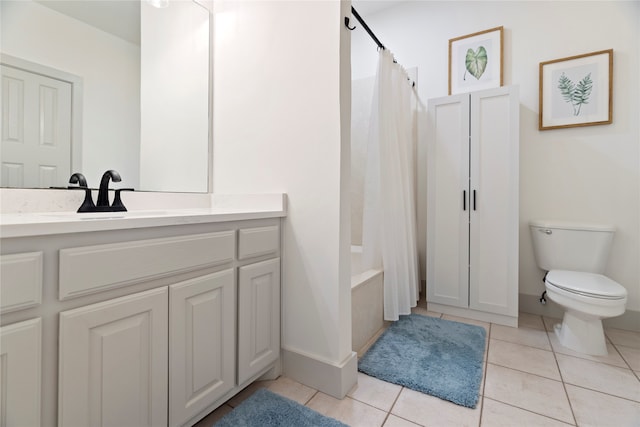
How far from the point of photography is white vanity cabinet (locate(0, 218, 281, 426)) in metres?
0.72

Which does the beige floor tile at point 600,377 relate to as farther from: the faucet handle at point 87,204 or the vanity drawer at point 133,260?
the faucet handle at point 87,204

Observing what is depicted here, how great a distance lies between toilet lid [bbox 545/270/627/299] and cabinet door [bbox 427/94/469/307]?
54cm

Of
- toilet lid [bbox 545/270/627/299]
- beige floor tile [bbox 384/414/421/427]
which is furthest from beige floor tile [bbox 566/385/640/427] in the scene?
beige floor tile [bbox 384/414/421/427]

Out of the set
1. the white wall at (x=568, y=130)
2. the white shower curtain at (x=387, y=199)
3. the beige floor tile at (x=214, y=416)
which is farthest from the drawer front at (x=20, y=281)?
the white wall at (x=568, y=130)

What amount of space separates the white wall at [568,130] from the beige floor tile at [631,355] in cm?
41

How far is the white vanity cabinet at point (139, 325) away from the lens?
2.35ft

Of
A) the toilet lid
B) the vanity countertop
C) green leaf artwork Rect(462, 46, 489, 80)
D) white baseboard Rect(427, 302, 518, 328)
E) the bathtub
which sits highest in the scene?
green leaf artwork Rect(462, 46, 489, 80)

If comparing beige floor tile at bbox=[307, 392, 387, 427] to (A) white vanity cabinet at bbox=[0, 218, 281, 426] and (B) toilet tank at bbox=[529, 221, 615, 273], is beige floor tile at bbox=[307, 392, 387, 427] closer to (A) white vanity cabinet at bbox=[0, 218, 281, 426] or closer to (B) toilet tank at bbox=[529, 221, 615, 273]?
(A) white vanity cabinet at bbox=[0, 218, 281, 426]

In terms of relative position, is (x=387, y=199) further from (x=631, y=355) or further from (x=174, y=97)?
(x=631, y=355)

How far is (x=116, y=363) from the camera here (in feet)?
2.74

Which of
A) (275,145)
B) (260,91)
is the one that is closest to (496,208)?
(275,145)

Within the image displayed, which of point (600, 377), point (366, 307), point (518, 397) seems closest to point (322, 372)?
point (366, 307)

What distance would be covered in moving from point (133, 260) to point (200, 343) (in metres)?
0.41

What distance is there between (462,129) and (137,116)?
2.14 m
